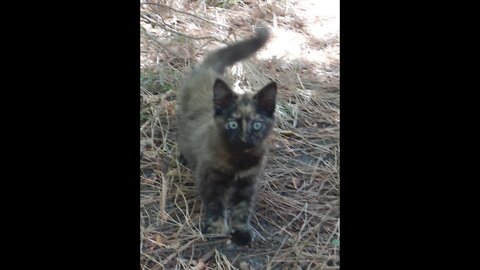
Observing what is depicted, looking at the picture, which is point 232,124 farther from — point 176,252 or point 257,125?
point 176,252

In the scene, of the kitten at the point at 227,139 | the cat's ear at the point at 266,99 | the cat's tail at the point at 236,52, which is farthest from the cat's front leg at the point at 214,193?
the cat's tail at the point at 236,52

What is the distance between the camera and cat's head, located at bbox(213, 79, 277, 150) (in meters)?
2.66

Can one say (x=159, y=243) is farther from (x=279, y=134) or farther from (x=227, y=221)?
(x=279, y=134)

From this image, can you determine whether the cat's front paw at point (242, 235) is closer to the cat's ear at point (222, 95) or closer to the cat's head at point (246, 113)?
the cat's head at point (246, 113)

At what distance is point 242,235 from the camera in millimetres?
2770

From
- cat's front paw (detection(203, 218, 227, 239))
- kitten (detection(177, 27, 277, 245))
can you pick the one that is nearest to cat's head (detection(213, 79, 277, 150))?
kitten (detection(177, 27, 277, 245))

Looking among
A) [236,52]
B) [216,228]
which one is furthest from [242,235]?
[236,52]

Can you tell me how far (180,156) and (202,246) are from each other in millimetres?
686

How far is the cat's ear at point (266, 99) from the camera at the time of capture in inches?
105

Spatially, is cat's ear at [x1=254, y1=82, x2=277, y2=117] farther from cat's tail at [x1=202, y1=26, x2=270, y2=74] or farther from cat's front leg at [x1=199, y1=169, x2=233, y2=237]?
cat's tail at [x1=202, y1=26, x2=270, y2=74]

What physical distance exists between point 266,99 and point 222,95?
0.21 metres

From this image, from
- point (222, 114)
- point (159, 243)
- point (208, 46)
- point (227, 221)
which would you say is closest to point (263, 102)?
point (222, 114)

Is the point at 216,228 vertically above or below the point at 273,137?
below

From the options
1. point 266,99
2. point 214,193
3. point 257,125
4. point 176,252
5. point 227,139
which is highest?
point 266,99
